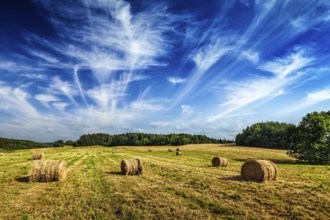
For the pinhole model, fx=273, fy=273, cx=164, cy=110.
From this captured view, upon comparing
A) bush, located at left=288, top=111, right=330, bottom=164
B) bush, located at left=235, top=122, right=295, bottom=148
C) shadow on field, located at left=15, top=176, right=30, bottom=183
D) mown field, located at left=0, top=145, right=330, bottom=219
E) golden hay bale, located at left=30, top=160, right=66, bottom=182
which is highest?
bush, located at left=235, top=122, right=295, bottom=148

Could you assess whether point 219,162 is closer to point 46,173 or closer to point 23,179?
point 46,173

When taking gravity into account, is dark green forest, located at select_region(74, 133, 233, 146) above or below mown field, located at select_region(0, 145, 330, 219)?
above

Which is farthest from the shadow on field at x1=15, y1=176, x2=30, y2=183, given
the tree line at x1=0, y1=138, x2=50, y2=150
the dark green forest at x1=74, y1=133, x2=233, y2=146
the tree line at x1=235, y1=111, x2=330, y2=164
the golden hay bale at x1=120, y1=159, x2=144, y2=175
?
the tree line at x1=0, y1=138, x2=50, y2=150

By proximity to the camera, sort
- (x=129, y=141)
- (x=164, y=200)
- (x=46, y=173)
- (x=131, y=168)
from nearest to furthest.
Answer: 1. (x=164, y=200)
2. (x=46, y=173)
3. (x=131, y=168)
4. (x=129, y=141)

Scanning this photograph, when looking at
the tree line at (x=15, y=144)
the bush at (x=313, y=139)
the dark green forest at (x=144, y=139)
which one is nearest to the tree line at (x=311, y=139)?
the bush at (x=313, y=139)

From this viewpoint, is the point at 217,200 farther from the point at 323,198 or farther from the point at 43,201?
the point at 43,201

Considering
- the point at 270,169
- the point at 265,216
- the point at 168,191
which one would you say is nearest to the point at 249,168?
the point at 270,169

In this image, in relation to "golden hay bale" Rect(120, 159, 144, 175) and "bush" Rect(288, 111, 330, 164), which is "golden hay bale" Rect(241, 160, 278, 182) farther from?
"bush" Rect(288, 111, 330, 164)

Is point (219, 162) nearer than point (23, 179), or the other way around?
point (23, 179)

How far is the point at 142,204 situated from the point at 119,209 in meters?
1.09

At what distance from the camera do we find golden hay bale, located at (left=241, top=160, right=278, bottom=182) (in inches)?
659

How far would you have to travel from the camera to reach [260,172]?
16812 millimetres

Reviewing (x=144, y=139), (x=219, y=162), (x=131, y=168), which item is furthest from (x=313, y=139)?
(x=144, y=139)

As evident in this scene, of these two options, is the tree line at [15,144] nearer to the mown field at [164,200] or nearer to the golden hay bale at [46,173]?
the golden hay bale at [46,173]
